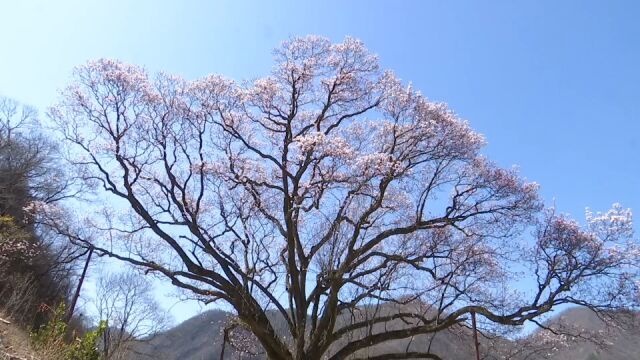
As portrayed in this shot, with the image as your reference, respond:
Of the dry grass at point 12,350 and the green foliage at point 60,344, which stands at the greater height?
the green foliage at point 60,344

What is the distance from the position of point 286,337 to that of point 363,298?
290 cm

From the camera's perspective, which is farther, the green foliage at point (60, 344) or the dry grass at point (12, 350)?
the green foliage at point (60, 344)

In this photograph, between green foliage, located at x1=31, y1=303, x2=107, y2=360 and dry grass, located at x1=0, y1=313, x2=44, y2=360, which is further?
green foliage, located at x1=31, y1=303, x2=107, y2=360

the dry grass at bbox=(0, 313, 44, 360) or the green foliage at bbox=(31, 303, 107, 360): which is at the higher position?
the green foliage at bbox=(31, 303, 107, 360)

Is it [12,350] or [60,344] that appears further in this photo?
[60,344]

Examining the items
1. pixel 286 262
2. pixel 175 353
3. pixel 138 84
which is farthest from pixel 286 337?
pixel 175 353

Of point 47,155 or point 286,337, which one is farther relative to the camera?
point 47,155

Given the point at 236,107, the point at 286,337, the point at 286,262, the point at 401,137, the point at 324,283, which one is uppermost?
the point at 236,107

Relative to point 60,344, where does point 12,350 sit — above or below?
below

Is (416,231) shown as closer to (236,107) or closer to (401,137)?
(401,137)

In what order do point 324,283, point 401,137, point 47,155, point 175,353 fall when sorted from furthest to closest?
point 175,353, point 47,155, point 401,137, point 324,283

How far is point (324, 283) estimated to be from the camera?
12820mm

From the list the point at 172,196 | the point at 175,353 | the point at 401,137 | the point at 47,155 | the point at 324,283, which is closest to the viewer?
the point at 324,283

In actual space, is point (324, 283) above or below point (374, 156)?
Answer: below
